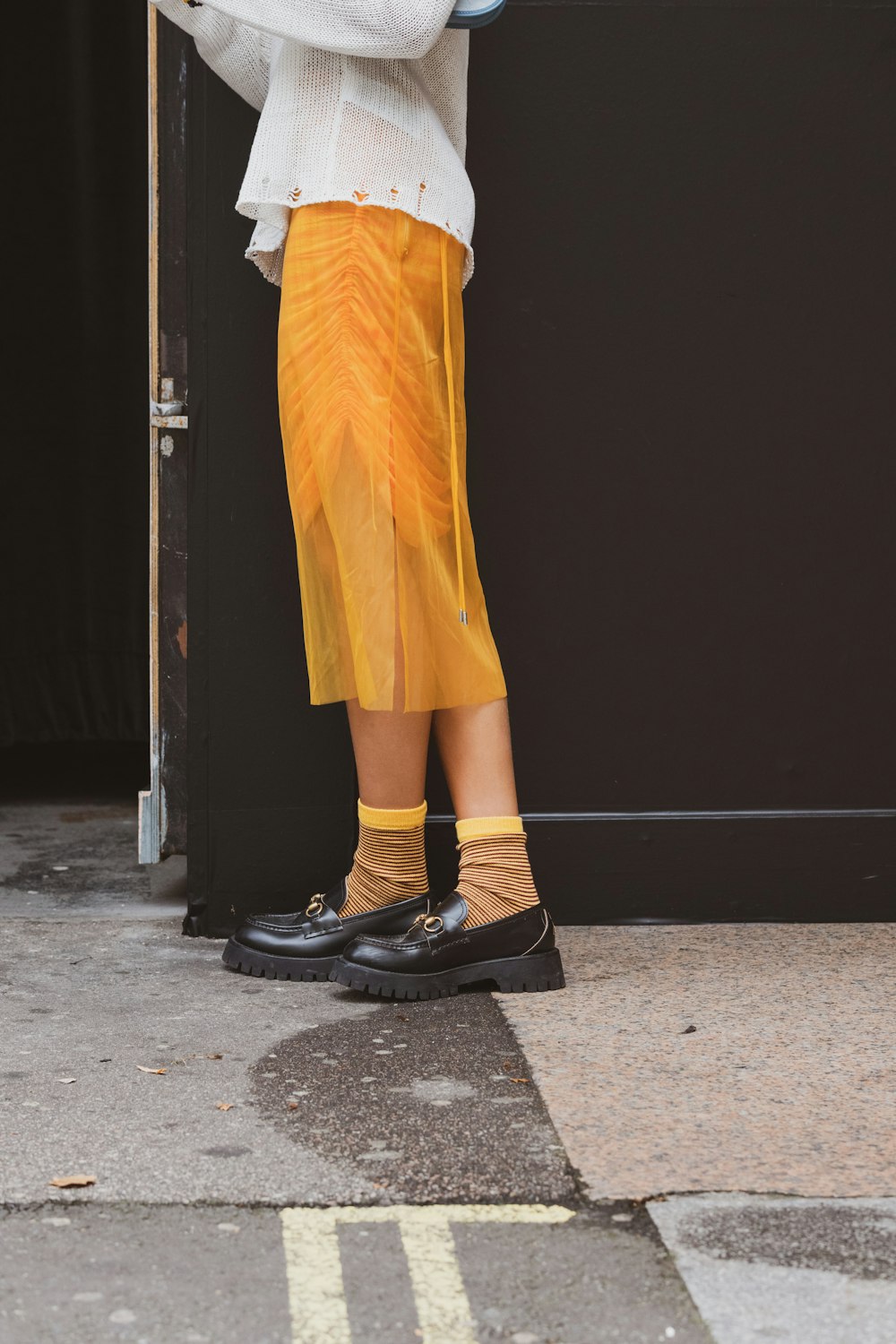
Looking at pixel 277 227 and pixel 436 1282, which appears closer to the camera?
pixel 436 1282

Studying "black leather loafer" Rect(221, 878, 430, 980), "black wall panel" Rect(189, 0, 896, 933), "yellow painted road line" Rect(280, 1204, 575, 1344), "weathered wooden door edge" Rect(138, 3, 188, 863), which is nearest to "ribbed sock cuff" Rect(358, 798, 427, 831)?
"black leather loafer" Rect(221, 878, 430, 980)

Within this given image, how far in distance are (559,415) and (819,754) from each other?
826 millimetres

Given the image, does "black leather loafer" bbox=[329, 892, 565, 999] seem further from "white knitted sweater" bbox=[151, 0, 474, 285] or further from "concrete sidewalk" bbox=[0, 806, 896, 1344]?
"white knitted sweater" bbox=[151, 0, 474, 285]

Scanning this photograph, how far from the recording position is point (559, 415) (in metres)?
2.96

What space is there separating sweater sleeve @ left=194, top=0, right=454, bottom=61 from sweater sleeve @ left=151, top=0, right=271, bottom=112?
0.18m

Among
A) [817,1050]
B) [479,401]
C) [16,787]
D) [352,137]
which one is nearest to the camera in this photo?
[817,1050]

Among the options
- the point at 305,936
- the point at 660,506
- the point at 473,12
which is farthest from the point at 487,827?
the point at 473,12

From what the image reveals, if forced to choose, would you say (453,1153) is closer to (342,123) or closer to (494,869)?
(494,869)

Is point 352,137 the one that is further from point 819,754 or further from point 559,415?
point 819,754

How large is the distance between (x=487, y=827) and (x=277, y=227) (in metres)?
1.06

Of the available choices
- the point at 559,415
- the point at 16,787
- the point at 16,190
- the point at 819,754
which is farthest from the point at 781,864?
the point at 16,190

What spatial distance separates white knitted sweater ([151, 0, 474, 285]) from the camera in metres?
2.45

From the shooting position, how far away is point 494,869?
255 centimetres

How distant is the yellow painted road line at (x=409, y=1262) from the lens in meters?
1.42
